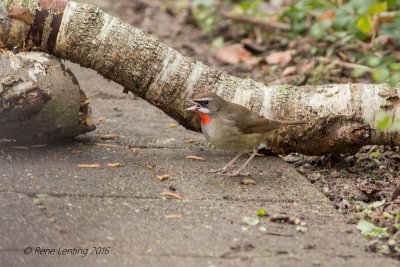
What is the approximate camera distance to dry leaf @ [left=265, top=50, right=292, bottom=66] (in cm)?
890

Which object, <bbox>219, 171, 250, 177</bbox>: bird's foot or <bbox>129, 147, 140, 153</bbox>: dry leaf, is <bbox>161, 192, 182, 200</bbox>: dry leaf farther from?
<bbox>129, 147, 140, 153</bbox>: dry leaf

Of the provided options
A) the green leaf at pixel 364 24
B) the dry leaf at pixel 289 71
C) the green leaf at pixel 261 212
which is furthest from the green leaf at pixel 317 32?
the green leaf at pixel 261 212

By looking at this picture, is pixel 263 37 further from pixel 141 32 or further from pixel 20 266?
pixel 20 266

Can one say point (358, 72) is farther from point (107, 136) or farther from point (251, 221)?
point (251, 221)

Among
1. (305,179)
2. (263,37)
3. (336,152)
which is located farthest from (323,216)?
(263,37)

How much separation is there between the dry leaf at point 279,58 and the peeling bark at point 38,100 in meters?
3.60

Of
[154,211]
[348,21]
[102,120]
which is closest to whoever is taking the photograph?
[154,211]

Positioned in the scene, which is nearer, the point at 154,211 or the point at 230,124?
the point at 154,211

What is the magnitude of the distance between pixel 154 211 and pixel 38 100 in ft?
4.47

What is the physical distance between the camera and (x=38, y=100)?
538 cm

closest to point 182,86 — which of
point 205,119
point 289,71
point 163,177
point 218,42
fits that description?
point 205,119

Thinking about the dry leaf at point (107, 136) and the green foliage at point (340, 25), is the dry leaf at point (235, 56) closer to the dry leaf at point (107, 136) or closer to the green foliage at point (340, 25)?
the green foliage at point (340, 25)

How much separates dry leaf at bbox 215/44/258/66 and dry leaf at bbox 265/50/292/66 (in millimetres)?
165

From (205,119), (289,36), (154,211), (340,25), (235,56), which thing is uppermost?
(340,25)
